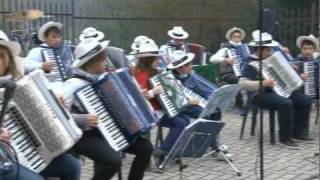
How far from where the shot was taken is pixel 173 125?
6391 millimetres

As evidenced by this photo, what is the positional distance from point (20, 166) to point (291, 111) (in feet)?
14.4

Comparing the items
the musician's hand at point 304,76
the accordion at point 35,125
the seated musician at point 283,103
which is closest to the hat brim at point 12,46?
the accordion at point 35,125

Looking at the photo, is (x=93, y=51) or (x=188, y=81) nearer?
(x=93, y=51)

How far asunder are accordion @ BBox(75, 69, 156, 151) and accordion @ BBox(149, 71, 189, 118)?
124 centimetres

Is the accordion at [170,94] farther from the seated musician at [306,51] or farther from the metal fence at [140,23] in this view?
the metal fence at [140,23]

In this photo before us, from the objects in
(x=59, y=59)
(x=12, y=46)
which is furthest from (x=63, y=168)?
(x=59, y=59)

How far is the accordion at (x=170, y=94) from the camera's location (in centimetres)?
611

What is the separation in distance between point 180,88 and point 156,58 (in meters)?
0.46

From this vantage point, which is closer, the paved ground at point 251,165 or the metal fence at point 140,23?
the paved ground at point 251,165

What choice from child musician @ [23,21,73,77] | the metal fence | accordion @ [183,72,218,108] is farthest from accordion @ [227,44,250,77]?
child musician @ [23,21,73,77]

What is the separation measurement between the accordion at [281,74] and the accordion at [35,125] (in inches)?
146

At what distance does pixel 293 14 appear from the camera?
13.6 metres

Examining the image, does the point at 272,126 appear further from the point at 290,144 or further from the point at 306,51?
the point at 306,51

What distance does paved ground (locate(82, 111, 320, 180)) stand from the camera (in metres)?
6.22
